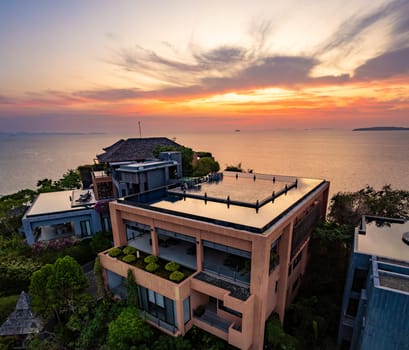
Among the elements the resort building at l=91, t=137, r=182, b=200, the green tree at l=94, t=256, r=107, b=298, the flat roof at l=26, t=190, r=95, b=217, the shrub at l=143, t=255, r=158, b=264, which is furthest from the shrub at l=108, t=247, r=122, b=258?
the flat roof at l=26, t=190, r=95, b=217

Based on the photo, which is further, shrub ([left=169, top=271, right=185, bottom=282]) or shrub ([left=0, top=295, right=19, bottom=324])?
shrub ([left=0, top=295, right=19, bottom=324])

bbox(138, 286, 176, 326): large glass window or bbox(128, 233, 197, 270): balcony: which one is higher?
bbox(128, 233, 197, 270): balcony

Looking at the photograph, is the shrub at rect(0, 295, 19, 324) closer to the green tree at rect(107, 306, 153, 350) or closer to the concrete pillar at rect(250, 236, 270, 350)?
the green tree at rect(107, 306, 153, 350)

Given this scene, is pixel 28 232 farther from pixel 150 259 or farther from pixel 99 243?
pixel 150 259

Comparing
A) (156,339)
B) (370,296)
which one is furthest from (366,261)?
(156,339)

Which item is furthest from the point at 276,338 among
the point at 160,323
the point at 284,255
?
the point at 160,323

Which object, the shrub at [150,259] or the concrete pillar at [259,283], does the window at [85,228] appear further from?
the concrete pillar at [259,283]

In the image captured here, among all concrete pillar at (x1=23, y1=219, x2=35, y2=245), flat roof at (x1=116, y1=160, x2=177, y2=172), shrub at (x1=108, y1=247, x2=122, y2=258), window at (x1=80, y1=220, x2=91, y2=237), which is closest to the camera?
shrub at (x1=108, y1=247, x2=122, y2=258)
